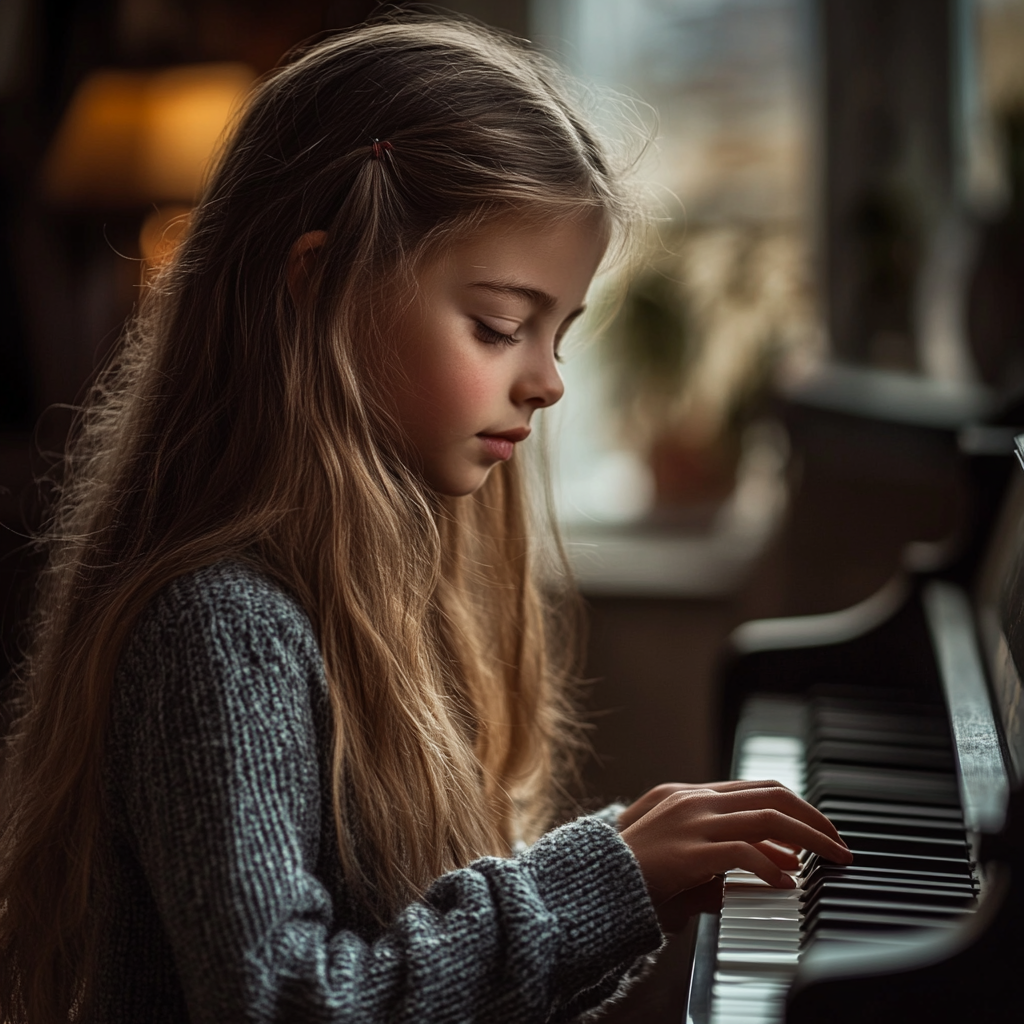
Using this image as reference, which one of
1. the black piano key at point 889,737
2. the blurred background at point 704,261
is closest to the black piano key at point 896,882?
the black piano key at point 889,737

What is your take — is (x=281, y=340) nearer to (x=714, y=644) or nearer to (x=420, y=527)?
(x=420, y=527)

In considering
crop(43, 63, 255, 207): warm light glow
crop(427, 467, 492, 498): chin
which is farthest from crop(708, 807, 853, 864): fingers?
crop(43, 63, 255, 207): warm light glow

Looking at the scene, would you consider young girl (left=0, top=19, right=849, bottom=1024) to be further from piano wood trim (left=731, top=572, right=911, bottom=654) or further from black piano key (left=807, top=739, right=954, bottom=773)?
piano wood trim (left=731, top=572, right=911, bottom=654)

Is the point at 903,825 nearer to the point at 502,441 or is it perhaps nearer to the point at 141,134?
the point at 502,441

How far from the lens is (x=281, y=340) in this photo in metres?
1.03

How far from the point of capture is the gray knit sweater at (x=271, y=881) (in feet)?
2.69

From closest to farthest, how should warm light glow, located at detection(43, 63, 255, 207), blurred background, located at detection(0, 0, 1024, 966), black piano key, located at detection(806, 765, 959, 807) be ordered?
1. black piano key, located at detection(806, 765, 959, 807)
2. blurred background, located at detection(0, 0, 1024, 966)
3. warm light glow, located at detection(43, 63, 255, 207)

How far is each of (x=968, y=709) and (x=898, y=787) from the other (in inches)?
3.7

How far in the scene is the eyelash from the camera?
1046mm

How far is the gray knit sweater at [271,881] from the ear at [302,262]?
0.79 ft

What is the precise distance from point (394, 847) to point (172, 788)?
191mm

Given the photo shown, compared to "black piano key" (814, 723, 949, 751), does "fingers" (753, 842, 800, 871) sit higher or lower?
higher

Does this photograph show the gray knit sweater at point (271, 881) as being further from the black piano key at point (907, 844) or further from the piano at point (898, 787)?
the black piano key at point (907, 844)

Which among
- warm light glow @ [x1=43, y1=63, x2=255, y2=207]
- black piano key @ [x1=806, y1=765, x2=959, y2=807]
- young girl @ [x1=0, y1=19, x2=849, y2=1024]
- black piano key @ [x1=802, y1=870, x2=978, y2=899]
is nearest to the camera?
young girl @ [x1=0, y1=19, x2=849, y2=1024]
